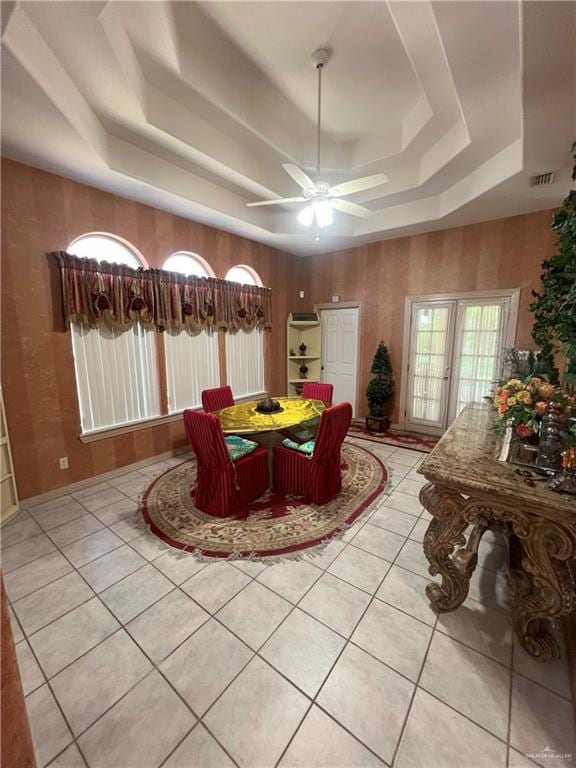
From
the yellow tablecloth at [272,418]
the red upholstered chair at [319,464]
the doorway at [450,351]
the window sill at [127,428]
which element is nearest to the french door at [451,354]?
the doorway at [450,351]

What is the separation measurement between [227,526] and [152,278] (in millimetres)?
2905

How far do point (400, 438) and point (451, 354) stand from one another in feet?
4.91

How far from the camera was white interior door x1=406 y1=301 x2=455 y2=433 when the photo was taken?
456 cm

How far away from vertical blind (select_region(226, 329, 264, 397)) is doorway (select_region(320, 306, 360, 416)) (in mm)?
1300

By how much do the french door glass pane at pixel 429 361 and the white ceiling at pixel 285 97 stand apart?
1.39m

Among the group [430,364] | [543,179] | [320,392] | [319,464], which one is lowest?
[319,464]

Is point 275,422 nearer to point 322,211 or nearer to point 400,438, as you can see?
point 322,211

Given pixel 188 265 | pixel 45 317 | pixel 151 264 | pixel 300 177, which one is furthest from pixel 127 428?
pixel 300 177

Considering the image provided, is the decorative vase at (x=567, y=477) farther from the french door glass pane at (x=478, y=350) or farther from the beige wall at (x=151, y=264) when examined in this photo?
the beige wall at (x=151, y=264)

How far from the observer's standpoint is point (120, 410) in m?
3.57

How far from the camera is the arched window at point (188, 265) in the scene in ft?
12.9

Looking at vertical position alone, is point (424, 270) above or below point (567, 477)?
above

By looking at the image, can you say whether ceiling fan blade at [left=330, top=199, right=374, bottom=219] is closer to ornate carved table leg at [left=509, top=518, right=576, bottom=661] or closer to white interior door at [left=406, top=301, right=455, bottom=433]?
white interior door at [left=406, top=301, right=455, bottom=433]

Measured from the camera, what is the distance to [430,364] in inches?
187
